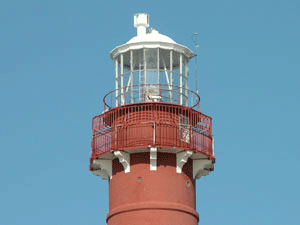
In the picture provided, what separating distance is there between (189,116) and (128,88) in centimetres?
291

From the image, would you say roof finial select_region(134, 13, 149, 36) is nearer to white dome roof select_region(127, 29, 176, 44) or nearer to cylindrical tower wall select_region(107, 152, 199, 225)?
white dome roof select_region(127, 29, 176, 44)

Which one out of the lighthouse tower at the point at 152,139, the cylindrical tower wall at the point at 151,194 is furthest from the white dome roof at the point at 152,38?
the cylindrical tower wall at the point at 151,194

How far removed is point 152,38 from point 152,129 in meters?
4.33

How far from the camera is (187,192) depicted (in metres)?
61.5

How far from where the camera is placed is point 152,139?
6094 cm

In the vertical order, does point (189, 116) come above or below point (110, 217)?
above

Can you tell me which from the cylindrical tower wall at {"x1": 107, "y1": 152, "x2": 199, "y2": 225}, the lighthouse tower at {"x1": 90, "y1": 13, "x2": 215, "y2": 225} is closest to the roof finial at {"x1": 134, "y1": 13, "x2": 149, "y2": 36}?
the lighthouse tower at {"x1": 90, "y1": 13, "x2": 215, "y2": 225}

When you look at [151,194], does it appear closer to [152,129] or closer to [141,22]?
[152,129]

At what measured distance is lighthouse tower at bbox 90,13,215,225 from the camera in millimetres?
60688

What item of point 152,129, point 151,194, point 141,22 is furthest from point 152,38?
point 151,194

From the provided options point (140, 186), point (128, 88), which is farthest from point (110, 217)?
point (128, 88)

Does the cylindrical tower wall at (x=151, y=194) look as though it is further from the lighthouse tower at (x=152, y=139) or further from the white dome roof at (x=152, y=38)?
the white dome roof at (x=152, y=38)

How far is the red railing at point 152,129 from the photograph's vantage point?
200ft

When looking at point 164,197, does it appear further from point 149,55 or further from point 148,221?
point 149,55
